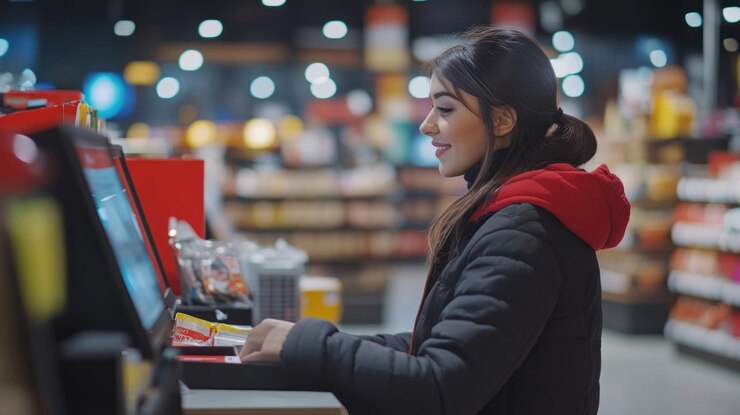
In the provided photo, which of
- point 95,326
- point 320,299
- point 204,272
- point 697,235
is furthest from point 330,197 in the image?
point 95,326

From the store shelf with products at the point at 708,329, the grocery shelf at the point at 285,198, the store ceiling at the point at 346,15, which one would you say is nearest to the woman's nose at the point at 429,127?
the store shelf with products at the point at 708,329

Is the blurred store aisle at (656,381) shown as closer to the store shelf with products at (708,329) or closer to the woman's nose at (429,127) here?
the store shelf with products at (708,329)

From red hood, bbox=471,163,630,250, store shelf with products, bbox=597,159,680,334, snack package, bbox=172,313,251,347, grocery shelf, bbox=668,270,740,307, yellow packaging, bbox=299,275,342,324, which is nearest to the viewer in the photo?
red hood, bbox=471,163,630,250

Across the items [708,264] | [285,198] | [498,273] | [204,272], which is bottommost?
[708,264]

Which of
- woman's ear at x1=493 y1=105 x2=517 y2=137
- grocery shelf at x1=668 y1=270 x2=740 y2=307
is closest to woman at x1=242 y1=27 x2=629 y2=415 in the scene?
woman's ear at x1=493 y1=105 x2=517 y2=137

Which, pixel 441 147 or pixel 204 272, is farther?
pixel 204 272

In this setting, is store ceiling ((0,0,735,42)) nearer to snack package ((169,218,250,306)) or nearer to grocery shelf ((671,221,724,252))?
grocery shelf ((671,221,724,252))

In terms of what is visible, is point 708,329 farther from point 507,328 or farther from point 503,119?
point 507,328

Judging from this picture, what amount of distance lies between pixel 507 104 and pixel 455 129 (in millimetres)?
127

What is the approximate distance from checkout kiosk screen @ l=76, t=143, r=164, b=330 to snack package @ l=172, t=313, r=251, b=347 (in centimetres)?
19

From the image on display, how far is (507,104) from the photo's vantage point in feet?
6.22

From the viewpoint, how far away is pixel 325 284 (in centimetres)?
586

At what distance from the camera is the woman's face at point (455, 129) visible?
6.30 ft

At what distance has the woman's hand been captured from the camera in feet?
5.18
